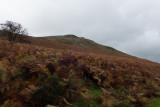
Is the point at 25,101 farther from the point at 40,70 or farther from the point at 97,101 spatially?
the point at 97,101

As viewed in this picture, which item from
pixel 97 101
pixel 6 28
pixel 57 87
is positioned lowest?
pixel 97 101

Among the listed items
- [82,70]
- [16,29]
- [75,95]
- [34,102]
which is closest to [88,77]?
[82,70]

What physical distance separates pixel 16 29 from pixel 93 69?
86.8 ft

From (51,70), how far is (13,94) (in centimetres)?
151

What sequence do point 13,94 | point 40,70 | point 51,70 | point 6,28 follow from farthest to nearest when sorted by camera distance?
1. point 6,28
2. point 51,70
3. point 40,70
4. point 13,94

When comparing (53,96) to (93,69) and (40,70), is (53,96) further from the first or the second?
(93,69)

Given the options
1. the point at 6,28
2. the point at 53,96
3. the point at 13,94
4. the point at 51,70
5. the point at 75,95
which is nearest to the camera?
the point at 13,94

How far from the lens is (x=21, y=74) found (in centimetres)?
376

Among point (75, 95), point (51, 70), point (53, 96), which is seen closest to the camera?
point (53, 96)

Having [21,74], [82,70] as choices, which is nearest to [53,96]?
[21,74]

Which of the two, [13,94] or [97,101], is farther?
[97,101]

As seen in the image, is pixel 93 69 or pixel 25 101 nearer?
pixel 25 101

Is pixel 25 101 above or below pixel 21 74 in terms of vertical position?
below

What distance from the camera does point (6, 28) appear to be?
1037 inches
